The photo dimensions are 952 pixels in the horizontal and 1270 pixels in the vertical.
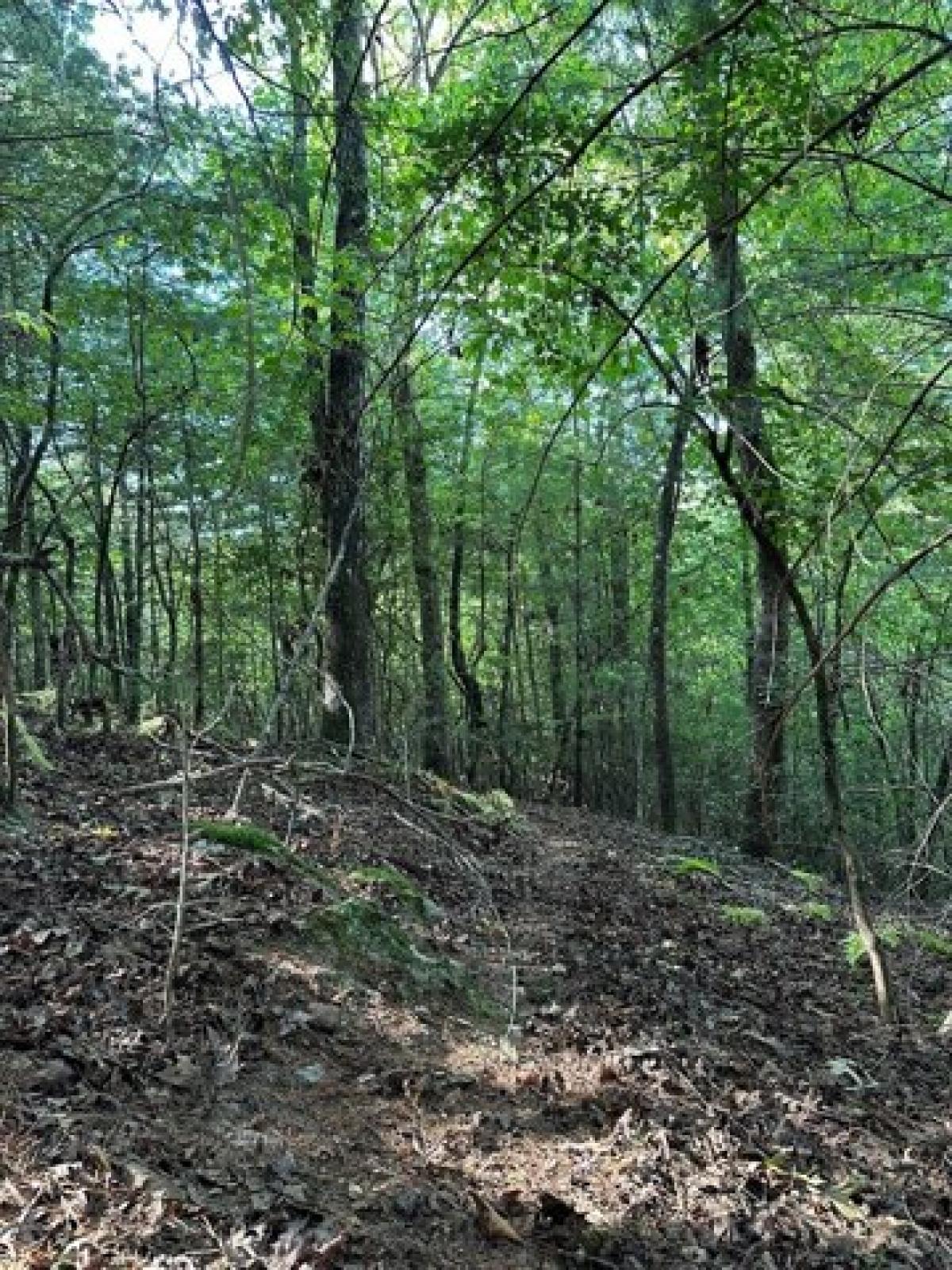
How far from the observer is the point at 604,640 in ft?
66.6

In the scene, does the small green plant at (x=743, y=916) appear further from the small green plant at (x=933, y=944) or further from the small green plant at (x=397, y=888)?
the small green plant at (x=397, y=888)

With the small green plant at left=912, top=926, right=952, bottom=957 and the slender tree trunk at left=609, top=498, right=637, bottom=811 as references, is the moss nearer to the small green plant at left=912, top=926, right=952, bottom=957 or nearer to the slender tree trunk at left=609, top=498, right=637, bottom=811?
the small green plant at left=912, top=926, right=952, bottom=957

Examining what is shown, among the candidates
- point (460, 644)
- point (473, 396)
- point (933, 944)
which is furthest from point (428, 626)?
point (933, 944)

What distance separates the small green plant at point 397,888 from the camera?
582 cm

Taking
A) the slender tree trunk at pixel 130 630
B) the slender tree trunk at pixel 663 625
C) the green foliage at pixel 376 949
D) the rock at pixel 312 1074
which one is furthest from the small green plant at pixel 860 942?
the slender tree trunk at pixel 130 630

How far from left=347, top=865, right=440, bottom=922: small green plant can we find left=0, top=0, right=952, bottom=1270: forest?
0.03 m

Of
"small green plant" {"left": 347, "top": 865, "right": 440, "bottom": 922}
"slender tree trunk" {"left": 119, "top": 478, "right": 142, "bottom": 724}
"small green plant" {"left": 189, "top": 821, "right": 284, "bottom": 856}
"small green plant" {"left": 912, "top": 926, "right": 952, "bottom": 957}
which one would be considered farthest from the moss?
"small green plant" {"left": 912, "top": 926, "right": 952, "bottom": 957}

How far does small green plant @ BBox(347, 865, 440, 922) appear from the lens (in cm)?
582

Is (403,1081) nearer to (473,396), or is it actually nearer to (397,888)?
(397,888)

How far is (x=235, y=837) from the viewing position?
548 centimetres

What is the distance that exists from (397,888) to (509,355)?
39.6ft

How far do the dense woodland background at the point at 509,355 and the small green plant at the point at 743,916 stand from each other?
148 centimetres

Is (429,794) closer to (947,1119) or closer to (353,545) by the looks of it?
(353,545)

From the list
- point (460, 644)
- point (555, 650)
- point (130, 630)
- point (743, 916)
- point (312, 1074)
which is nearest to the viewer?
point (312, 1074)
